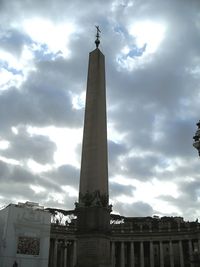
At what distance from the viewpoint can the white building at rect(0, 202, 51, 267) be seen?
157 feet

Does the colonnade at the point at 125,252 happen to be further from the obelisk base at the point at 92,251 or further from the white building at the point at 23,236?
the obelisk base at the point at 92,251

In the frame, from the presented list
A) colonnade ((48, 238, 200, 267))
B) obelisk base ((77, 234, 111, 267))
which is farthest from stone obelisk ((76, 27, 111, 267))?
colonnade ((48, 238, 200, 267))

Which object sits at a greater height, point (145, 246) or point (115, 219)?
→ point (115, 219)

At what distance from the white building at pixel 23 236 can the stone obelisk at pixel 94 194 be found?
109ft

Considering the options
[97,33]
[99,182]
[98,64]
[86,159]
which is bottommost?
[99,182]

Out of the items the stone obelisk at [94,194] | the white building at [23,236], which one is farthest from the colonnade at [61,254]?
the stone obelisk at [94,194]

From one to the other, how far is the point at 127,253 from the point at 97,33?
184 ft

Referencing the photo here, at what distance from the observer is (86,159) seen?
1886 cm

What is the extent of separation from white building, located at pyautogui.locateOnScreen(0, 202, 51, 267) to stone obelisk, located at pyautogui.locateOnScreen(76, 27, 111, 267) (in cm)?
3316

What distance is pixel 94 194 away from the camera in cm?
1794

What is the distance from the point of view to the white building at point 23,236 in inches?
1884

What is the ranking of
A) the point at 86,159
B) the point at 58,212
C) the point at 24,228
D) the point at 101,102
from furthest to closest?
1. the point at 58,212
2. the point at 24,228
3. the point at 101,102
4. the point at 86,159

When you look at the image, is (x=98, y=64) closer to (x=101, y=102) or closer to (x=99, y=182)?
(x=101, y=102)

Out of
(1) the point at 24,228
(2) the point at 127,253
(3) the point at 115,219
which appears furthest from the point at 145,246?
(1) the point at 24,228
